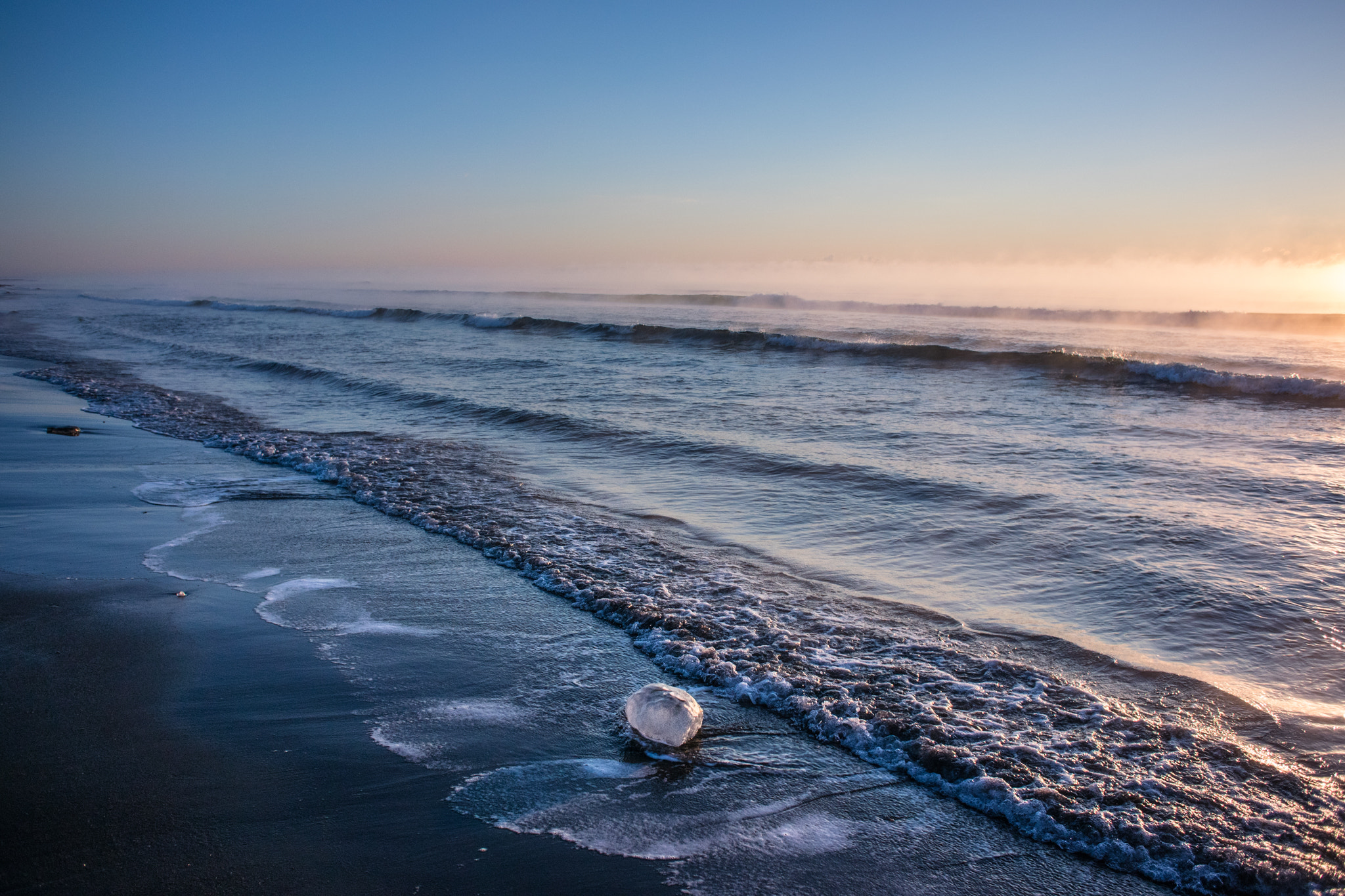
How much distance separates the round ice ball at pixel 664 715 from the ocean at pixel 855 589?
0.09m

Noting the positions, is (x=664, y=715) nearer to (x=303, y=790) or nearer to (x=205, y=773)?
(x=303, y=790)

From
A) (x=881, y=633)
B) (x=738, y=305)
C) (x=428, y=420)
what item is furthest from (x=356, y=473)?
(x=738, y=305)

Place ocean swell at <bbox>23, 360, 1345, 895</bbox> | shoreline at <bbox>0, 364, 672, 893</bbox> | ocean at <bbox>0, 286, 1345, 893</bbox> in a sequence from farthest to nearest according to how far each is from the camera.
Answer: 1. ocean at <bbox>0, 286, 1345, 893</bbox>
2. ocean swell at <bbox>23, 360, 1345, 895</bbox>
3. shoreline at <bbox>0, 364, 672, 893</bbox>

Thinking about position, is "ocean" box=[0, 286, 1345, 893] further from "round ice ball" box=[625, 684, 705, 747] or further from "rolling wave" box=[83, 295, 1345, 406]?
"rolling wave" box=[83, 295, 1345, 406]

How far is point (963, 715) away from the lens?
3.62m

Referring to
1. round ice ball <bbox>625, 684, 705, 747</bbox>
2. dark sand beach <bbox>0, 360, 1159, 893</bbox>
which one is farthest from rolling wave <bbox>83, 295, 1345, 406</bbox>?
round ice ball <bbox>625, 684, 705, 747</bbox>

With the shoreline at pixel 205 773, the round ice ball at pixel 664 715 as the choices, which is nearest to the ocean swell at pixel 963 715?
the round ice ball at pixel 664 715

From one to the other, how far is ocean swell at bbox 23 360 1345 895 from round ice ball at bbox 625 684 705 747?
0.56 meters

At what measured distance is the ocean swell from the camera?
2.79m

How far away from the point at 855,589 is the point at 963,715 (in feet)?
5.54

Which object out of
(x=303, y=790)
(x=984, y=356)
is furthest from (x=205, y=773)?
(x=984, y=356)

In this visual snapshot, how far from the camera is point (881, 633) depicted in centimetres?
454

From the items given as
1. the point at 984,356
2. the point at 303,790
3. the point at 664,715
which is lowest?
the point at 303,790

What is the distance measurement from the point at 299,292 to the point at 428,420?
6555 cm
